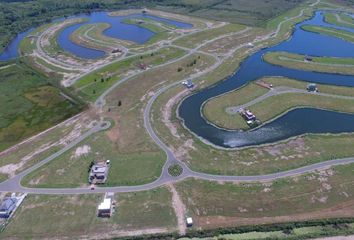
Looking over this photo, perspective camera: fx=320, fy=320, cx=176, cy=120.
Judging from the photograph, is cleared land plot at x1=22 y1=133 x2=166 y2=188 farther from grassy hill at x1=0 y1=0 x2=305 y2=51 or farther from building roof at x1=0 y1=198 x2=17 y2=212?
grassy hill at x1=0 y1=0 x2=305 y2=51

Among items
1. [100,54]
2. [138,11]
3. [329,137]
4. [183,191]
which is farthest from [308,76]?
[138,11]

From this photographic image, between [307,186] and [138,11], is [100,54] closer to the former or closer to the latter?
[138,11]

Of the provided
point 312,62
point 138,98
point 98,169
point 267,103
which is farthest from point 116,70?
point 312,62

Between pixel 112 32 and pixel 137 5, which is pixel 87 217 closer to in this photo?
pixel 112 32

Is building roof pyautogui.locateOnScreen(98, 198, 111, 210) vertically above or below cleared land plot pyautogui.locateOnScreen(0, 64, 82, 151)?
below

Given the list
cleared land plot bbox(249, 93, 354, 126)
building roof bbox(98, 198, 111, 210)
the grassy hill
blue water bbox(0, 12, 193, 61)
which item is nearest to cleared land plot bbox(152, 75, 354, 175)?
cleared land plot bbox(249, 93, 354, 126)

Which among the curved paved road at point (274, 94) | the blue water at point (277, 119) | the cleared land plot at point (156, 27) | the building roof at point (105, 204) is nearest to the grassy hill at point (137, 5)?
the cleared land plot at point (156, 27)

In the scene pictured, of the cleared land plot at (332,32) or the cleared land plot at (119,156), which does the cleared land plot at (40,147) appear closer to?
the cleared land plot at (119,156)
